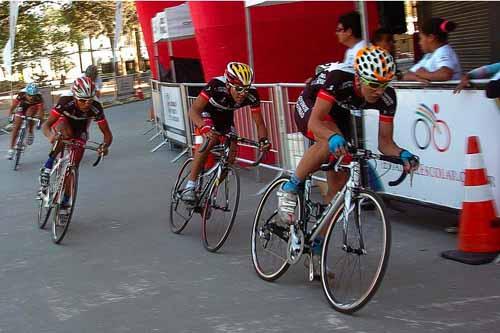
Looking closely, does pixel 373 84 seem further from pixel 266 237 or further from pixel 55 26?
pixel 55 26

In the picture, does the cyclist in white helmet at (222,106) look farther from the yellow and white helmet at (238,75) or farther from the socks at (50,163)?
the socks at (50,163)

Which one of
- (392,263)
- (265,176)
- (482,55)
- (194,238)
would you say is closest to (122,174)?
(265,176)

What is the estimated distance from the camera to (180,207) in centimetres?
767

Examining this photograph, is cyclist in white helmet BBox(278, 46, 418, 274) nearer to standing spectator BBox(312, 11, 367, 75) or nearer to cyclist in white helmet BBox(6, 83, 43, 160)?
standing spectator BBox(312, 11, 367, 75)

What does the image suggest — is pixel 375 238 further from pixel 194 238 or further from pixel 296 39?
pixel 296 39

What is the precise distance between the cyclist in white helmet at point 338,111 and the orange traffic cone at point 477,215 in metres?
1.17

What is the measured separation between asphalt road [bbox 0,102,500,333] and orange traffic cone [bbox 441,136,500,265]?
20 cm

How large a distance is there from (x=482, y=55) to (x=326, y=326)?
6.40 metres

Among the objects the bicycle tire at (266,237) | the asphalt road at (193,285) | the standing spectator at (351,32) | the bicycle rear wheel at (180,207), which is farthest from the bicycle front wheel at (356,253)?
the standing spectator at (351,32)

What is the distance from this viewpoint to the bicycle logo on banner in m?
6.47

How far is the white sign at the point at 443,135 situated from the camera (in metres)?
5.98

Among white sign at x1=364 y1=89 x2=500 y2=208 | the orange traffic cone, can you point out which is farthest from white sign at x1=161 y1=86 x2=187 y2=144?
the orange traffic cone

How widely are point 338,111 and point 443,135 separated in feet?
5.56

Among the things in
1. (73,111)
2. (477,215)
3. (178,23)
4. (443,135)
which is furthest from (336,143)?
(178,23)
